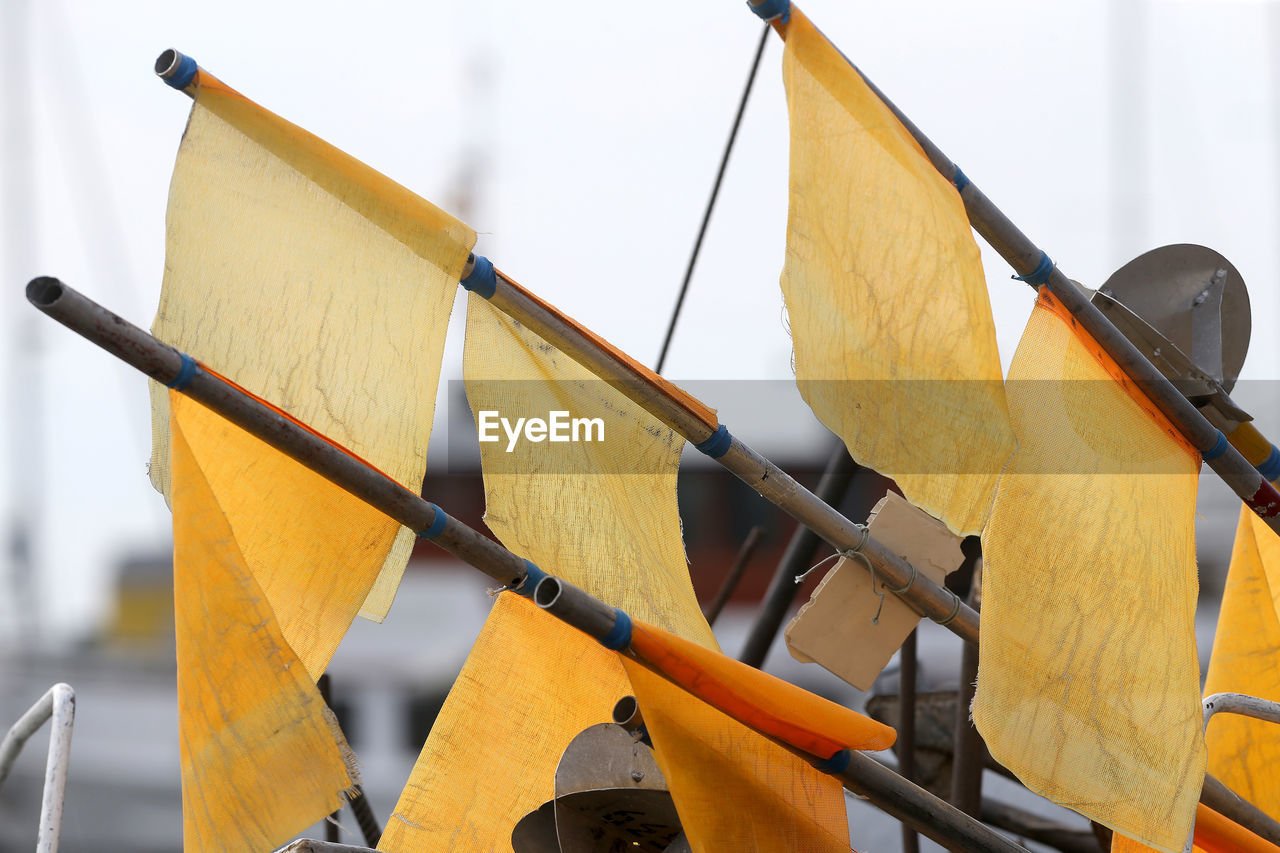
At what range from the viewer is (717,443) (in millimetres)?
3207

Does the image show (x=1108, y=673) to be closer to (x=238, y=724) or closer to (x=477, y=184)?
(x=238, y=724)

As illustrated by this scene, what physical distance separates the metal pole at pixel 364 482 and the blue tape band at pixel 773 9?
4.75 ft

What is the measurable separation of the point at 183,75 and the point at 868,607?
→ 2067mm

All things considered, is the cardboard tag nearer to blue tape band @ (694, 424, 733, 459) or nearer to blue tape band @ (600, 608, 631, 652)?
blue tape band @ (694, 424, 733, 459)

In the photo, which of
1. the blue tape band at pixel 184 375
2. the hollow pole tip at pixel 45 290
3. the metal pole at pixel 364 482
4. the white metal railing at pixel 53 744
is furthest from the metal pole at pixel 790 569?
the hollow pole tip at pixel 45 290

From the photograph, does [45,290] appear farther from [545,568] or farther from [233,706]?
[545,568]

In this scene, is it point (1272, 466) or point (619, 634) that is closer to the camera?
point (619, 634)

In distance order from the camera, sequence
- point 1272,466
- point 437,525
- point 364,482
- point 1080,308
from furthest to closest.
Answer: point 1272,466
point 1080,308
point 437,525
point 364,482

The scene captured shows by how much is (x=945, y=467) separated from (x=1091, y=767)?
726mm

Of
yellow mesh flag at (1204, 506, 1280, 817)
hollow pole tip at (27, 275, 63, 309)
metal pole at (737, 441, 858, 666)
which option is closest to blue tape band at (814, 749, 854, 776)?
hollow pole tip at (27, 275, 63, 309)

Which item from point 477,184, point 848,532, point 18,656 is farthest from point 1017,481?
point 18,656

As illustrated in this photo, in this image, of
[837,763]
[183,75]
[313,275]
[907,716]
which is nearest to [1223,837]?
[837,763]

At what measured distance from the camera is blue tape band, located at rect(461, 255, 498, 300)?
3223 millimetres

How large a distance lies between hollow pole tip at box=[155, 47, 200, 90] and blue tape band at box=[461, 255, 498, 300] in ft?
2.55
